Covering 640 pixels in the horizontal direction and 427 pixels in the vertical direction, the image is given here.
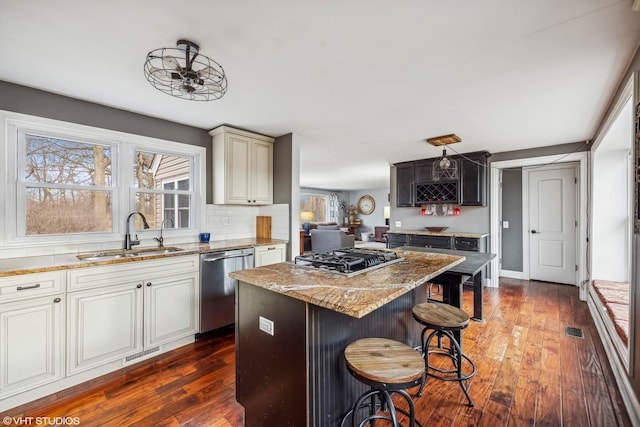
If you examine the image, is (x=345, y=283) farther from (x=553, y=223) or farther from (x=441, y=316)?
(x=553, y=223)

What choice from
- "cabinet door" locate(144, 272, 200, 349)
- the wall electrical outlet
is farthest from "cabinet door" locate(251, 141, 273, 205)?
the wall electrical outlet

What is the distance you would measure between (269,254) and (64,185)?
6.41 feet

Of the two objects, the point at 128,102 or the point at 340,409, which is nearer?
the point at 340,409

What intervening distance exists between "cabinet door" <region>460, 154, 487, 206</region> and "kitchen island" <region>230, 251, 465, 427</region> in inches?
132

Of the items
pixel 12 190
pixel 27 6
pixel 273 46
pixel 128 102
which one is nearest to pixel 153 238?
pixel 12 190

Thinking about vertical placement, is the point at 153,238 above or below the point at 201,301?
above

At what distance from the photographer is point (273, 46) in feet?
5.60

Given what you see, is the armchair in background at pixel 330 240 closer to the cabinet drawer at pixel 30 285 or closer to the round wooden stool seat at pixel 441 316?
the round wooden stool seat at pixel 441 316

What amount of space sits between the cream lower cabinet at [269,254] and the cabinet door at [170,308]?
2.30ft

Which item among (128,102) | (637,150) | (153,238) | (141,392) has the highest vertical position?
(128,102)

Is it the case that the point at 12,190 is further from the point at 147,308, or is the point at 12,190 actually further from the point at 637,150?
the point at 637,150

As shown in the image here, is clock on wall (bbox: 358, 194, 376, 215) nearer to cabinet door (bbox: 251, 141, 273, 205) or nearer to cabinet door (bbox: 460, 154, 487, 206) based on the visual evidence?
cabinet door (bbox: 460, 154, 487, 206)

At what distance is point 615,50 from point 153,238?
3.94 metres

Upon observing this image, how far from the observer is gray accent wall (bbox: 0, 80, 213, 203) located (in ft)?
7.12
